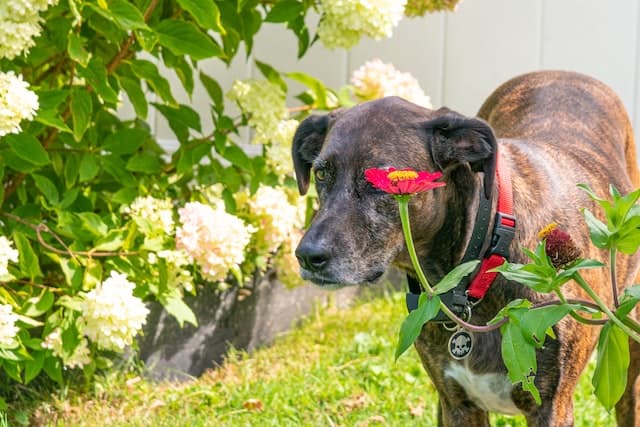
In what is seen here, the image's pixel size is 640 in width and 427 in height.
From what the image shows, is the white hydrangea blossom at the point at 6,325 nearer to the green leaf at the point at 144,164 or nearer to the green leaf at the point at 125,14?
the green leaf at the point at 144,164

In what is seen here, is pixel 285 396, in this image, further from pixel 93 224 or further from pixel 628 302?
→ pixel 628 302

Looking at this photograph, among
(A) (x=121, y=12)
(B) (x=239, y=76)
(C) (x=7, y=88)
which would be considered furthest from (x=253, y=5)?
(B) (x=239, y=76)

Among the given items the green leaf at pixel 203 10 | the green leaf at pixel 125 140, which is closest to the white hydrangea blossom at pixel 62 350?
the green leaf at pixel 125 140

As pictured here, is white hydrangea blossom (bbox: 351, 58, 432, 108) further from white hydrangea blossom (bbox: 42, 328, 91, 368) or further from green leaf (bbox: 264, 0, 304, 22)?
white hydrangea blossom (bbox: 42, 328, 91, 368)

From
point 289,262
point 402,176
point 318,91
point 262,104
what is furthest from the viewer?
point 289,262

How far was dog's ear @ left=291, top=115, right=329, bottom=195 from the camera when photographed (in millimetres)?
3113

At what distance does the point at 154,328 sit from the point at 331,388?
2.61 feet

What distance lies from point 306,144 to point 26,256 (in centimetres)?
97

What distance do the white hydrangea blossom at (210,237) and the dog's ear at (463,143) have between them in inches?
43.5

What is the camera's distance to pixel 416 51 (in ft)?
17.6

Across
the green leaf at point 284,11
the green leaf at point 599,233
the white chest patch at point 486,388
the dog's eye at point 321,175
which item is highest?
the green leaf at point 284,11

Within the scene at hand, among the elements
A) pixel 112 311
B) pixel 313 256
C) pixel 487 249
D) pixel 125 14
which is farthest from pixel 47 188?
pixel 487 249

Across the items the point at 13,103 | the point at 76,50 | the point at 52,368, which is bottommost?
the point at 52,368

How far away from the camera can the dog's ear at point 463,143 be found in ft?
8.98
